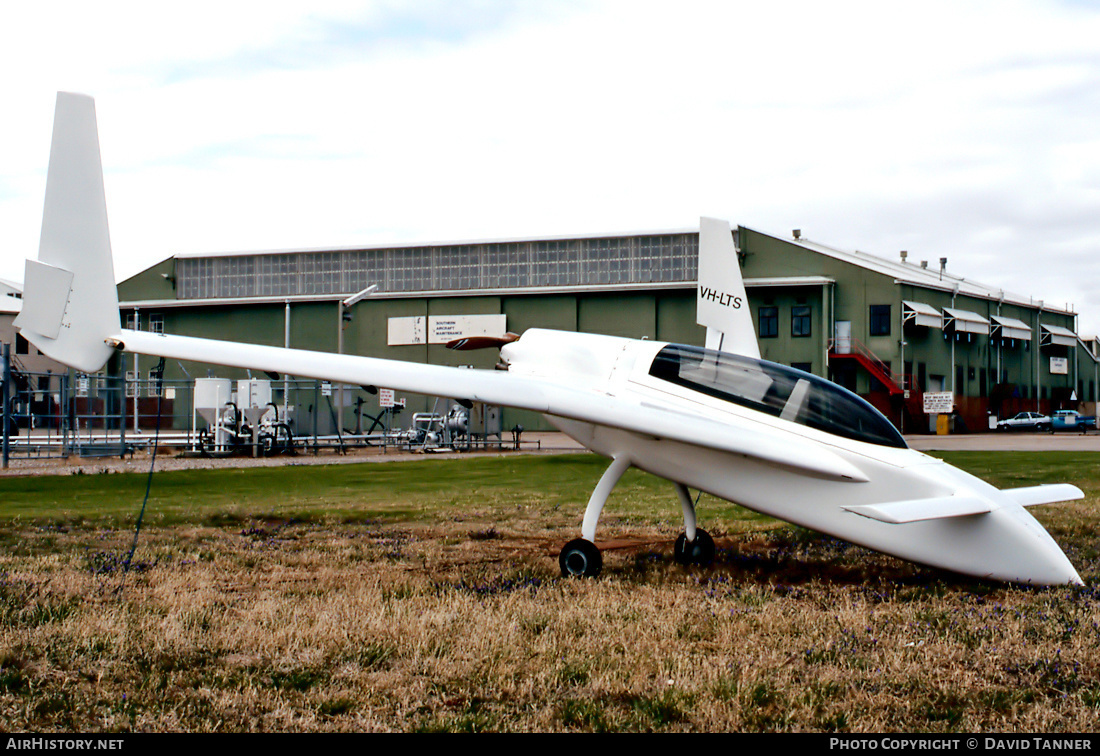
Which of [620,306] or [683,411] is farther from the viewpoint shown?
[620,306]

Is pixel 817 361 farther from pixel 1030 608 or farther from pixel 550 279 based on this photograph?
pixel 1030 608

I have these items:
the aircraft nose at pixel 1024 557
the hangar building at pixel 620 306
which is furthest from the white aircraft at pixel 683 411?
the hangar building at pixel 620 306

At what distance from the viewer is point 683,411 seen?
8.17 meters

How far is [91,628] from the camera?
5.95 m

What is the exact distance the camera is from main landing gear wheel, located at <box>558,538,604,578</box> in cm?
811

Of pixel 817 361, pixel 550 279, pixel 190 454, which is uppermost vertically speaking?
pixel 550 279

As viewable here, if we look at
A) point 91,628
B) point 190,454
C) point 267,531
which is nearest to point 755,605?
point 91,628

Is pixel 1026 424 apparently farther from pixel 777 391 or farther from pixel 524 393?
pixel 524 393

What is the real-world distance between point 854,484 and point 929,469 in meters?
0.58

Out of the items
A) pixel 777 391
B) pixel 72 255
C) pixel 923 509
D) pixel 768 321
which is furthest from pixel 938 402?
pixel 72 255

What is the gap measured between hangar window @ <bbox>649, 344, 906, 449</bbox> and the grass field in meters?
1.28

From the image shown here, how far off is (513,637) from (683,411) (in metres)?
2.99

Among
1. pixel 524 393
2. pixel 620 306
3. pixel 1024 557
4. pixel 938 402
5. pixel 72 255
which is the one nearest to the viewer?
pixel 1024 557
